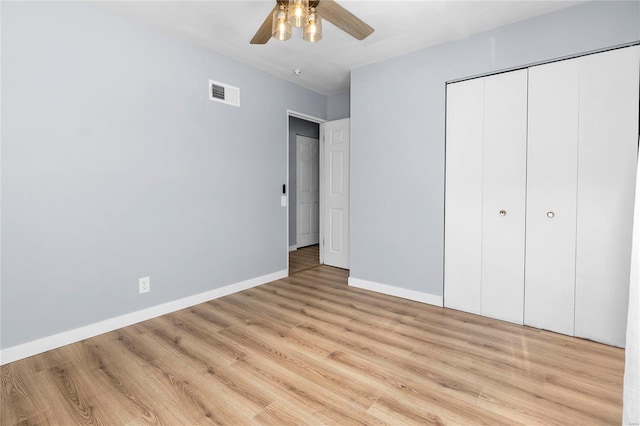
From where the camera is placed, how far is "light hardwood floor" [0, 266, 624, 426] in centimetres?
161

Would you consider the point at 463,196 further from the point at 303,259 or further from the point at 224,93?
the point at 303,259

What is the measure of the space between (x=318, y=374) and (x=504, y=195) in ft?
6.84

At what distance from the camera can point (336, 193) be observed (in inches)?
179

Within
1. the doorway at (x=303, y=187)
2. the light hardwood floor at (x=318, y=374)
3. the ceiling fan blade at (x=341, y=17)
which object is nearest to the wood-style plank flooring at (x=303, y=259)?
the doorway at (x=303, y=187)

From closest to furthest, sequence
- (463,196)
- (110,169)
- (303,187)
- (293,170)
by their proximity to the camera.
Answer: (110,169), (463,196), (293,170), (303,187)

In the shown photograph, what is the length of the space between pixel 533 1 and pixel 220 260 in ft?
11.2

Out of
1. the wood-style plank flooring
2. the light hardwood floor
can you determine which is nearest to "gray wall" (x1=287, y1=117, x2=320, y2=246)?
the wood-style plank flooring

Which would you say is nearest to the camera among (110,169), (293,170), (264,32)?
(264,32)

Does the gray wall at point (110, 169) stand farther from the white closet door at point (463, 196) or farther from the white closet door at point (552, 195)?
the white closet door at point (552, 195)

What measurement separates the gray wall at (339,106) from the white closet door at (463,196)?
1753mm

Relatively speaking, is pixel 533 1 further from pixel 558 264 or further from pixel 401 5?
pixel 558 264

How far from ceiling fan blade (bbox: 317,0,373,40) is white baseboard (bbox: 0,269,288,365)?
2.63m

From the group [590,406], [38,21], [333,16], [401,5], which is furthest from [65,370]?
[401,5]

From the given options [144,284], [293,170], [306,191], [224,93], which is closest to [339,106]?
[293,170]
